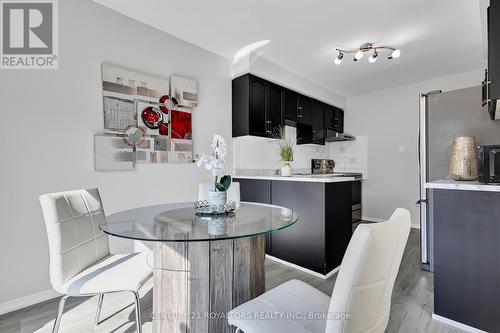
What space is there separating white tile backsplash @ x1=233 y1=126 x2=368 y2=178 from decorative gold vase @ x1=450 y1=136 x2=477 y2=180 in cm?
228

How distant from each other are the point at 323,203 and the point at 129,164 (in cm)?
192

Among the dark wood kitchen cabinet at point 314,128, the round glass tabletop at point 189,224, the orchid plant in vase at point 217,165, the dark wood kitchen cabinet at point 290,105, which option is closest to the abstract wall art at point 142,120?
the round glass tabletop at point 189,224

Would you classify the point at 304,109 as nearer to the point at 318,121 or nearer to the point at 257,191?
the point at 318,121

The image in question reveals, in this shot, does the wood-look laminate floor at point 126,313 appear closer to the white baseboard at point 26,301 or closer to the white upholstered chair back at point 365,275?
the white baseboard at point 26,301

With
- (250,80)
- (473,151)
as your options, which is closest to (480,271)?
(473,151)

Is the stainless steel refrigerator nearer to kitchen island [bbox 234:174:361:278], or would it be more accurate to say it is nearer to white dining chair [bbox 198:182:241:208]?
kitchen island [bbox 234:174:361:278]

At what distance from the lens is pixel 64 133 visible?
2.06 m

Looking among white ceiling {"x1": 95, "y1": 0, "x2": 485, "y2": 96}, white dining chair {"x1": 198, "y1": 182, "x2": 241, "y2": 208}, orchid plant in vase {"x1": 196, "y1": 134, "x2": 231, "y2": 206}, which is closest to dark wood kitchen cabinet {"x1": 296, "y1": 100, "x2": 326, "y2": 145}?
white ceiling {"x1": 95, "y1": 0, "x2": 485, "y2": 96}

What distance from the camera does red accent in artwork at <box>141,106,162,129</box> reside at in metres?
2.54

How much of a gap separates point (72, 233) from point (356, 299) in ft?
4.79

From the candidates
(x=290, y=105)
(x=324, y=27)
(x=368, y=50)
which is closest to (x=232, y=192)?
(x=324, y=27)

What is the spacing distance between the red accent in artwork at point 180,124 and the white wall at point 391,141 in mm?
3656

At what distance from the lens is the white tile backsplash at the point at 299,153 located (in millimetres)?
3527

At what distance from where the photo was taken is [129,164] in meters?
2.42
